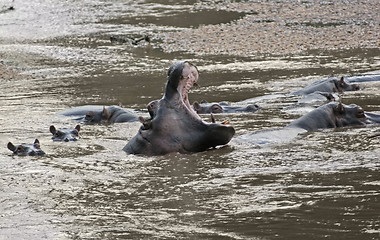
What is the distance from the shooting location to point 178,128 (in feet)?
23.5

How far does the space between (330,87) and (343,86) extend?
0.23m

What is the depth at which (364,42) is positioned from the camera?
718 inches

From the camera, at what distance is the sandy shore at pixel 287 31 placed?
18359mm

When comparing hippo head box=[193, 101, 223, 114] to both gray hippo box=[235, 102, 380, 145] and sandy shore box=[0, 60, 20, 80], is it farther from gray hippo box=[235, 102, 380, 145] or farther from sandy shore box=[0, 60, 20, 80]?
sandy shore box=[0, 60, 20, 80]

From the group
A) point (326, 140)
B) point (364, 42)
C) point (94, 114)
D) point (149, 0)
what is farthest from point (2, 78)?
point (149, 0)

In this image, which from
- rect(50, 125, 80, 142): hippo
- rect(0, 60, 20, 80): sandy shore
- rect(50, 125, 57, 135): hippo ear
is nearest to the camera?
rect(50, 125, 80, 142): hippo

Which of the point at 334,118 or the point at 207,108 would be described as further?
the point at 207,108

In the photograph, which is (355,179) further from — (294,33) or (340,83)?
(294,33)

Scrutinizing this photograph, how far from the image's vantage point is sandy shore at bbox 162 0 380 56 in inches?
723

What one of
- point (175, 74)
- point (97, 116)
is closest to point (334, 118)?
point (175, 74)

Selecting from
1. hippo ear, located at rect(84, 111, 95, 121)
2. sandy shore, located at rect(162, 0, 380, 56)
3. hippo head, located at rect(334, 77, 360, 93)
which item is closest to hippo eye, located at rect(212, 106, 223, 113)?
hippo ear, located at rect(84, 111, 95, 121)

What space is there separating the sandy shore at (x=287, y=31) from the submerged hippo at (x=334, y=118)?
29.9ft

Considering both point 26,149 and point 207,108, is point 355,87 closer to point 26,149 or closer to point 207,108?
point 207,108

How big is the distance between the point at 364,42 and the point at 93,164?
12.5 meters
